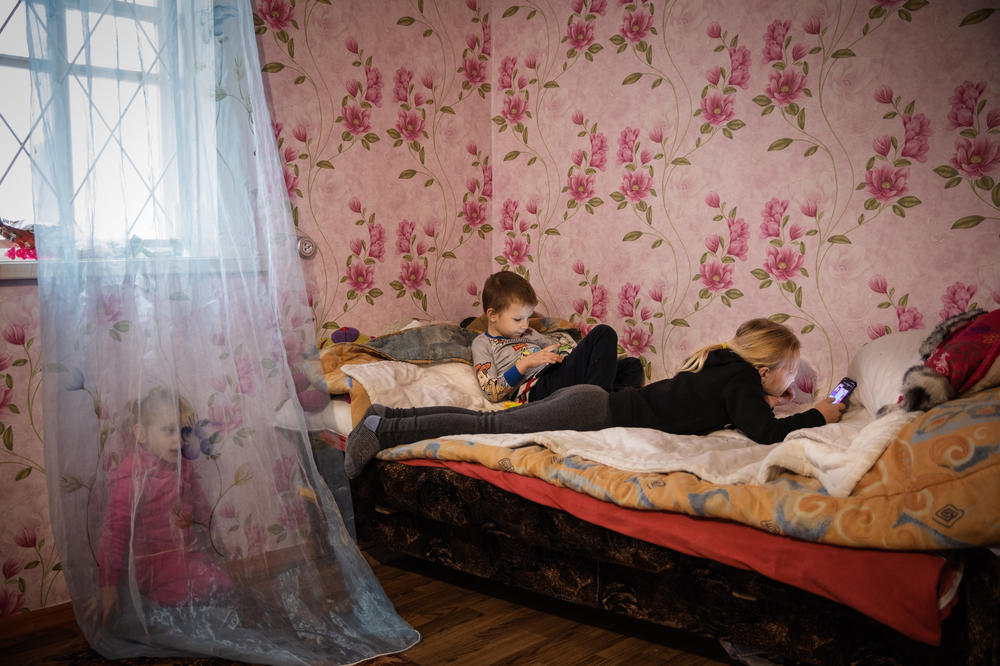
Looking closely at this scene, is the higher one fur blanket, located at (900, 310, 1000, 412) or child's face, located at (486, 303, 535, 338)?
child's face, located at (486, 303, 535, 338)

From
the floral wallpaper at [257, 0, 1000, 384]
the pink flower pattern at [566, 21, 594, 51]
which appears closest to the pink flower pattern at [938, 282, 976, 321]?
the floral wallpaper at [257, 0, 1000, 384]

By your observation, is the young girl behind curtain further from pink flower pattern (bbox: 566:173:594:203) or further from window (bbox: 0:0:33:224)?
pink flower pattern (bbox: 566:173:594:203)

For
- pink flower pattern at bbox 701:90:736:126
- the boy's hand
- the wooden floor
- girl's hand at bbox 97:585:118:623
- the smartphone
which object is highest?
pink flower pattern at bbox 701:90:736:126

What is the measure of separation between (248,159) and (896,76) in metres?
1.83

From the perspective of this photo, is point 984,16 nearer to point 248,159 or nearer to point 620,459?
point 620,459

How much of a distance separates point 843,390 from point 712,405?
0.39m

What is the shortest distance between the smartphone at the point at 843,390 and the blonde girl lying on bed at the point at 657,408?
0.08ft

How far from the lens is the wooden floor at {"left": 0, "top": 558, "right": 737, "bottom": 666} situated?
5.84ft

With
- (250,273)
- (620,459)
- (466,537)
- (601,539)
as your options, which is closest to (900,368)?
(620,459)

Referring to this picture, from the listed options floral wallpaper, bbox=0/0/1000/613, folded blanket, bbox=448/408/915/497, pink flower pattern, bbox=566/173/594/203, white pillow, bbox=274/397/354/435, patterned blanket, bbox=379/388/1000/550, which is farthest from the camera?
pink flower pattern, bbox=566/173/594/203

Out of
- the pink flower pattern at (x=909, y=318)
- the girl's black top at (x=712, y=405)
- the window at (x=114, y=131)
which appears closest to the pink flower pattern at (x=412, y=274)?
the girl's black top at (x=712, y=405)

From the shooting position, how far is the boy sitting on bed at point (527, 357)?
8.21 ft

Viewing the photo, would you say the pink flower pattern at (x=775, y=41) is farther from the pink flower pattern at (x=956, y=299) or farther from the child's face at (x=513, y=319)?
the child's face at (x=513, y=319)

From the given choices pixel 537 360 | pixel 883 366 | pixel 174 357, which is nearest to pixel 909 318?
pixel 883 366
